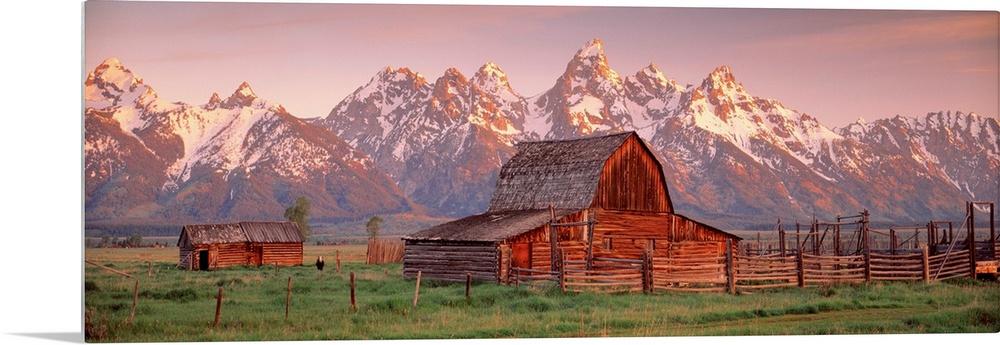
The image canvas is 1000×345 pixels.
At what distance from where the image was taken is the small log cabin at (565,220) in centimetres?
3812

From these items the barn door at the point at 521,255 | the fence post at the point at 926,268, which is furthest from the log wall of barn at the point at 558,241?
the fence post at the point at 926,268

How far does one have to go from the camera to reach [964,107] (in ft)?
185

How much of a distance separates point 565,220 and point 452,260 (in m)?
4.15

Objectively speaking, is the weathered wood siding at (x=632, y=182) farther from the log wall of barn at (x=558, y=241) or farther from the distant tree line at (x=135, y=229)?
the distant tree line at (x=135, y=229)

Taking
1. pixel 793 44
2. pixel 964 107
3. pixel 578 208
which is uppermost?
pixel 793 44

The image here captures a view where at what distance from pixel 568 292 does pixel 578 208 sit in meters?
9.91

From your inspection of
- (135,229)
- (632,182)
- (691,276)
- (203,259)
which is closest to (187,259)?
(203,259)

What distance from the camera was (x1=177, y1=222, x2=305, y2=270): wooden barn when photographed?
178 feet

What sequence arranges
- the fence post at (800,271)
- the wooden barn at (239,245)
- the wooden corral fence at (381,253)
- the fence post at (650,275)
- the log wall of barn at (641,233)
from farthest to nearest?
the wooden corral fence at (381,253), the wooden barn at (239,245), the log wall of barn at (641,233), the fence post at (800,271), the fence post at (650,275)

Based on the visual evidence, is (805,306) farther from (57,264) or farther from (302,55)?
(302,55)

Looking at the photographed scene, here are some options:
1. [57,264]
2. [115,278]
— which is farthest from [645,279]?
[115,278]

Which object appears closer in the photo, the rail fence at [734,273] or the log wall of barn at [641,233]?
the rail fence at [734,273]

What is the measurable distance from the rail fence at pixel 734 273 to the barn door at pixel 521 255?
1.38 ft

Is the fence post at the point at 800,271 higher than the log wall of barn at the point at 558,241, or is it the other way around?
the log wall of barn at the point at 558,241
